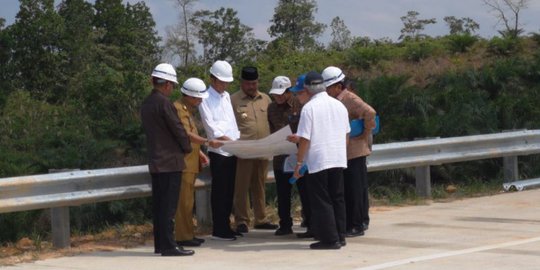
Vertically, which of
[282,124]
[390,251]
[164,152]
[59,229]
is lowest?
[390,251]

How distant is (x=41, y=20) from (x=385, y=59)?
15.3 metres

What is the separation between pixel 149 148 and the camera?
9.91m

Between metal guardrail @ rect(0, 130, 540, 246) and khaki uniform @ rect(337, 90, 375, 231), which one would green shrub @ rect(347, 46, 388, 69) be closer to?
metal guardrail @ rect(0, 130, 540, 246)

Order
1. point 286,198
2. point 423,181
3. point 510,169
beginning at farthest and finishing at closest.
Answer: point 510,169 → point 423,181 → point 286,198

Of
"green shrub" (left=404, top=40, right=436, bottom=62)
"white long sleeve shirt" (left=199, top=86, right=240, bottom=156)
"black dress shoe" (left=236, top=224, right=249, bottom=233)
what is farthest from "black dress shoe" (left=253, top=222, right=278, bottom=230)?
"green shrub" (left=404, top=40, right=436, bottom=62)

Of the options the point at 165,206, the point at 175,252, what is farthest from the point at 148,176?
the point at 175,252

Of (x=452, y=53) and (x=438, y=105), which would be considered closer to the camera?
(x=438, y=105)

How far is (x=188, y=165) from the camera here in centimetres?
1026

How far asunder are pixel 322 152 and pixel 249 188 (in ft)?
6.32

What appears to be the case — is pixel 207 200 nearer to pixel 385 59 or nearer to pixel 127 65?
pixel 385 59

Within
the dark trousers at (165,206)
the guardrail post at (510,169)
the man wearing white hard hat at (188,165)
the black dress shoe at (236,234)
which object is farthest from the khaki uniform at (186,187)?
the guardrail post at (510,169)

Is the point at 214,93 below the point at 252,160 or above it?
above

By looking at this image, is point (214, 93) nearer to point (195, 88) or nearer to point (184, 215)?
point (195, 88)

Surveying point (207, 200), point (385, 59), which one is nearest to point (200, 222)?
point (207, 200)
